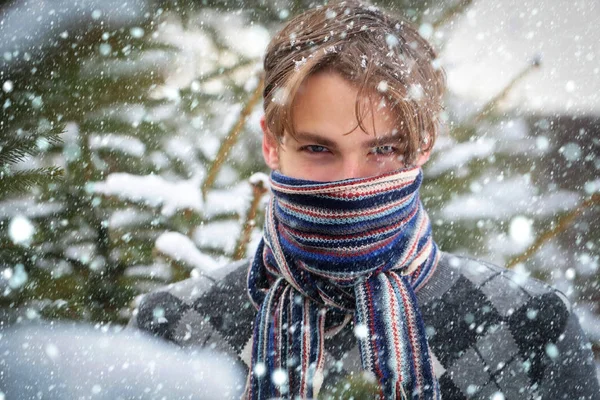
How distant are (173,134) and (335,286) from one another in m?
0.87

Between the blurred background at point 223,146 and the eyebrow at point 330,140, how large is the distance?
52 centimetres

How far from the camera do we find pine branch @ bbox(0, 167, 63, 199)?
0.85 m

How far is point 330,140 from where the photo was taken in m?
1.35

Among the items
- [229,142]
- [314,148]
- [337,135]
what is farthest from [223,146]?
[337,135]

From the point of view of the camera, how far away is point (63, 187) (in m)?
1.34

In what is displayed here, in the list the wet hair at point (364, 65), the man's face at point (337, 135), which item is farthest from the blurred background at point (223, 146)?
the man's face at point (337, 135)

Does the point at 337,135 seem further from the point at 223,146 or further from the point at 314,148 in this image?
the point at 223,146

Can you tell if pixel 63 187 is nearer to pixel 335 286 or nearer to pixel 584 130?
pixel 335 286

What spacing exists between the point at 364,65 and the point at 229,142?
70cm

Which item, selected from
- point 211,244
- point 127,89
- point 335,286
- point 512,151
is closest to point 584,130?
point 512,151

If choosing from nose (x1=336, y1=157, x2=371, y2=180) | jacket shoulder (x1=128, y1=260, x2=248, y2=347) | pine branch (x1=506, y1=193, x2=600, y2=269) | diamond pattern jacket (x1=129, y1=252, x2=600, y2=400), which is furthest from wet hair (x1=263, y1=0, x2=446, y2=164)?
pine branch (x1=506, y1=193, x2=600, y2=269)

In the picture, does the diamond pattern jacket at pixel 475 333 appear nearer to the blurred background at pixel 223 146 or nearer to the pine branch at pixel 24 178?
the blurred background at pixel 223 146

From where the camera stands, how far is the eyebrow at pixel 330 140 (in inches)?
53.3

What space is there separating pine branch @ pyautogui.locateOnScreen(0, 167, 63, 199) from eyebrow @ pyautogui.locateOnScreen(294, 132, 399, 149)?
67 centimetres
